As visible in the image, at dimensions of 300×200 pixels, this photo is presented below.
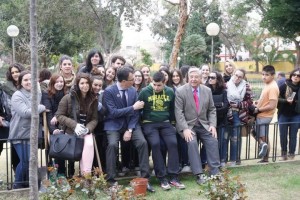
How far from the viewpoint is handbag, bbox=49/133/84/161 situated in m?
4.94

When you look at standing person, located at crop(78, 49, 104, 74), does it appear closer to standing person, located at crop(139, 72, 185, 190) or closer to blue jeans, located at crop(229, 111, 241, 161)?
standing person, located at crop(139, 72, 185, 190)

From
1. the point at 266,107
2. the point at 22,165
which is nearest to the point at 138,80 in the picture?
the point at 22,165

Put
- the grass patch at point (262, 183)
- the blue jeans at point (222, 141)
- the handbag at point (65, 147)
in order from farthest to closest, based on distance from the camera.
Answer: the blue jeans at point (222, 141) < the grass patch at point (262, 183) < the handbag at point (65, 147)

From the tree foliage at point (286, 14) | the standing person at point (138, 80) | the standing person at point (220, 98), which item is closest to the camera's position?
the standing person at point (138, 80)

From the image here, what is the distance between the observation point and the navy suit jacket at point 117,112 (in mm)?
5379

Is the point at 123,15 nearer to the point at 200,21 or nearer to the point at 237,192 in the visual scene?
the point at 200,21

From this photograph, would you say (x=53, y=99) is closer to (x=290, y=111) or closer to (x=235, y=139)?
(x=235, y=139)

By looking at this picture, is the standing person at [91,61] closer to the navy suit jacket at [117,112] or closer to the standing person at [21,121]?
the navy suit jacket at [117,112]

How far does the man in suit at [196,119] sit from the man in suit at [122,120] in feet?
2.20

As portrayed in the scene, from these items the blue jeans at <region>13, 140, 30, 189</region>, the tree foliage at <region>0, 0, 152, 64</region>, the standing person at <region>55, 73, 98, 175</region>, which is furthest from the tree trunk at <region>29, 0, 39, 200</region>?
the tree foliage at <region>0, 0, 152, 64</region>

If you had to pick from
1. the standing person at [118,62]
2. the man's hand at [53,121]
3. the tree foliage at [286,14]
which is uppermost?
the tree foliage at [286,14]

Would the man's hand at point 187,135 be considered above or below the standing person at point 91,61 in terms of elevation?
below

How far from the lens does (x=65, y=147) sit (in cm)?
494

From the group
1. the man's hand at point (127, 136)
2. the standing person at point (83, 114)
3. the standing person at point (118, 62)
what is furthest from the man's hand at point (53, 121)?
the standing person at point (118, 62)
